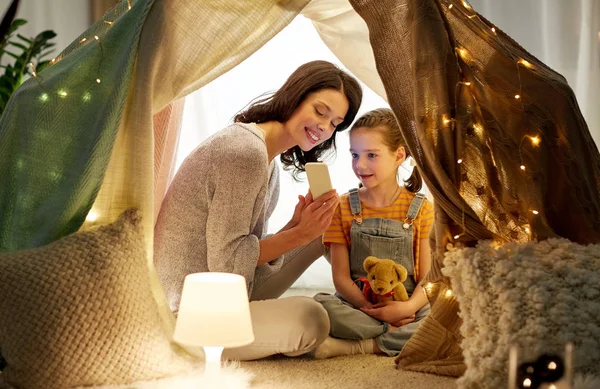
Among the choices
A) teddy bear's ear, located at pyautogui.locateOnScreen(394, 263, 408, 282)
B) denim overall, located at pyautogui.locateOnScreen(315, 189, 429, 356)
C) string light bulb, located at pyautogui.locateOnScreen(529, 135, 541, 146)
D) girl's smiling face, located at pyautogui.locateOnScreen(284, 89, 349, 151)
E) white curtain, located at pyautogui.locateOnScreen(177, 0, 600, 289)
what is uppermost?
white curtain, located at pyautogui.locateOnScreen(177, 0, 600, 289)

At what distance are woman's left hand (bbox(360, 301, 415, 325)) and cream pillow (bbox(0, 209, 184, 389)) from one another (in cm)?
69

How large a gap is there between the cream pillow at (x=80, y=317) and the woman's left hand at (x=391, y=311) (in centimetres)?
69

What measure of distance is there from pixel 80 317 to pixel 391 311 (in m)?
0.95

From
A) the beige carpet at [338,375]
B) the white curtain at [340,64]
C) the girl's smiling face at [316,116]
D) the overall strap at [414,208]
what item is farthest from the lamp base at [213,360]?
the white curtain at [340,64]

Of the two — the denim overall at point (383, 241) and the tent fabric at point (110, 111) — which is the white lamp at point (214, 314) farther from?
the denim overall at point (383, 241)

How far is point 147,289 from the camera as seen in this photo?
161cm

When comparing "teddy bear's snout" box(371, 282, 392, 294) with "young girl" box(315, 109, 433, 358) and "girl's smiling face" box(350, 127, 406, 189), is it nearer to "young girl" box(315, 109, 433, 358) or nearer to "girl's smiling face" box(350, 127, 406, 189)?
"young girl" box(315, 109, 433, 358)

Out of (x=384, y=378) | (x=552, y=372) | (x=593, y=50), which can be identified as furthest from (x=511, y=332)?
(x=593, y=50)

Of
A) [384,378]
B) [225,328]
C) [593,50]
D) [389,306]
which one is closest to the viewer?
[225,328]

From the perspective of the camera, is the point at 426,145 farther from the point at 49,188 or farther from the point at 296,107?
the point at 49,188

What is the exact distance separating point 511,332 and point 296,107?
1012 millimetres

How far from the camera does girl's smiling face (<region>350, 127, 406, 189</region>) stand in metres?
2.26

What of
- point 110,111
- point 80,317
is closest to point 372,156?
point 110,111

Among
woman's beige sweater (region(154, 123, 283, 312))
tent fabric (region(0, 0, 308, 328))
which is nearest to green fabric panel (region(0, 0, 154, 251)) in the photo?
tent fabric (region(0, 0, 308, 328))
